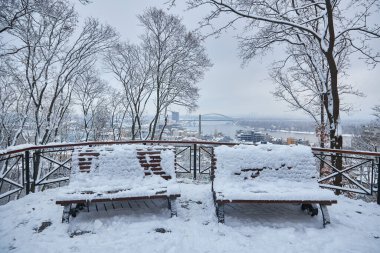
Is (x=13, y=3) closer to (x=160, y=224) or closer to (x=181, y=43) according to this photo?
(x=160, y=224)

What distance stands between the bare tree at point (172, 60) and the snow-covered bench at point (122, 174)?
11662 millimetres

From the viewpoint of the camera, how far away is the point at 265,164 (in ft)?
15.6

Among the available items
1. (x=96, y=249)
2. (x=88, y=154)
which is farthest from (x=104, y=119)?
(x=96, y=249)

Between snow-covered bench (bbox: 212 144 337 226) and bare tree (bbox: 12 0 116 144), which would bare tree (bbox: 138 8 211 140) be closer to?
bare tree (bbox: 12 0 116 144)

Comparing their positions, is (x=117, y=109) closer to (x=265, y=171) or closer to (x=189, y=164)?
(x=189, y=164)

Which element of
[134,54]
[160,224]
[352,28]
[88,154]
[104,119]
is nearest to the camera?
[160,224]

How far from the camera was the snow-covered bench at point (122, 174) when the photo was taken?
414 cm

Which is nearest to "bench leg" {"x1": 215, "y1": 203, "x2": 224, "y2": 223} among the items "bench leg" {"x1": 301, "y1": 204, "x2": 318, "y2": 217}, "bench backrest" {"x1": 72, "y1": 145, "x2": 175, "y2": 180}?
"bench backrest" {"x1": 72, "y1": 145, "x2": 175, "y2": 180}

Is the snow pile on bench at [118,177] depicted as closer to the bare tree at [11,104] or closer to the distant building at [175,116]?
the bare tree at [11,104]

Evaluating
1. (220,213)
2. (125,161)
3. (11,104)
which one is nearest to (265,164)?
(220,213)

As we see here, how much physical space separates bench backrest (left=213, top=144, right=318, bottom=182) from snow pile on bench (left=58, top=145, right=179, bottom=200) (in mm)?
1048

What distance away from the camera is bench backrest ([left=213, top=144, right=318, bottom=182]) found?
4.64m

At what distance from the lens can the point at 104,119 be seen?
27.9 metres

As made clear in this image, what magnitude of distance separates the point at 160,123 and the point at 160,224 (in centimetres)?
1795
